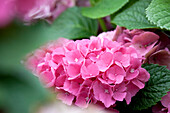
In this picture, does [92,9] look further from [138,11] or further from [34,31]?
[34,31]

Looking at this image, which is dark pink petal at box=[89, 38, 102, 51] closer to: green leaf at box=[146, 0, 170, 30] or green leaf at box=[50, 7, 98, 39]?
green leaf at box=[146, 0, 170, 30]

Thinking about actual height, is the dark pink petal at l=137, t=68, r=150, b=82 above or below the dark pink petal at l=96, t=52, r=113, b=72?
below

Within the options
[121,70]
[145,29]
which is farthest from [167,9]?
[121,70]

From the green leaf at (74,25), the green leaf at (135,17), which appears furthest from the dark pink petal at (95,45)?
the green leaf at (74,25)

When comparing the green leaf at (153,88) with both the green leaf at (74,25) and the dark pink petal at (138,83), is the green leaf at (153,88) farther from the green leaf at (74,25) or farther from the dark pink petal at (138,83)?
the green leaf at (74,25)

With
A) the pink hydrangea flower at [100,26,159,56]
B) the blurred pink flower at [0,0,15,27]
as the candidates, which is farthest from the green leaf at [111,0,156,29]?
the blurred pink flower at [0,0,15,27]

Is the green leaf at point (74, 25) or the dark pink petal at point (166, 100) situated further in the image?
the green leaf at point (74, 25)
